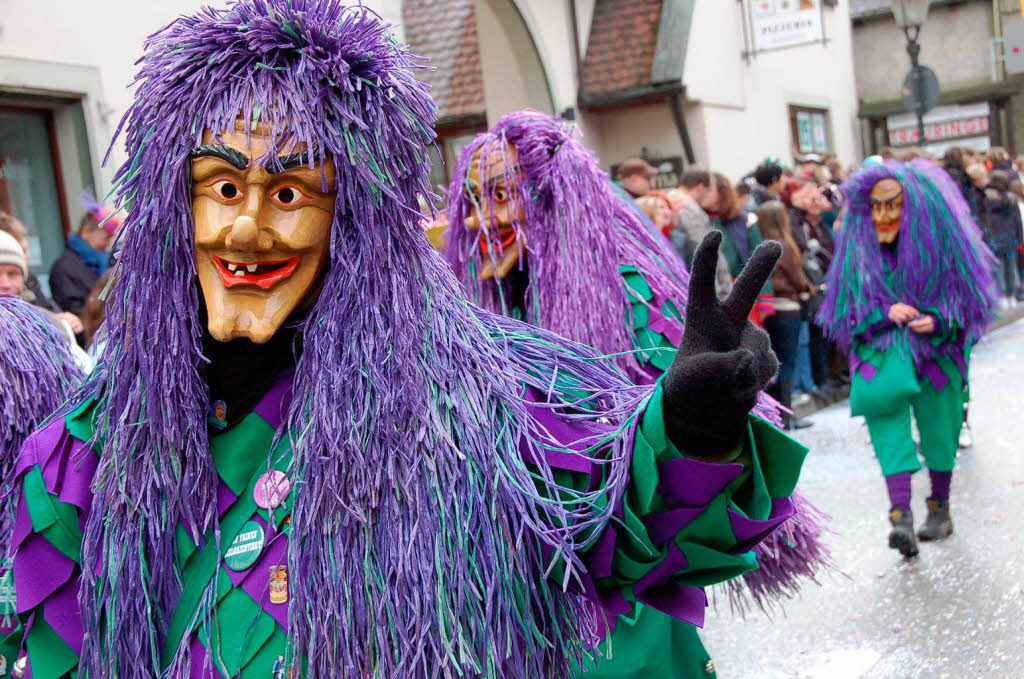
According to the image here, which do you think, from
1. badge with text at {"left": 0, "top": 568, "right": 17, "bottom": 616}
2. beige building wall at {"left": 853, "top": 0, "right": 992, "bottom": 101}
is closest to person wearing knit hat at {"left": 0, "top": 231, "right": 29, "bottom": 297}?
badge with text at {"left": 0, "top": 568, "right": 17, "bottom": 616}

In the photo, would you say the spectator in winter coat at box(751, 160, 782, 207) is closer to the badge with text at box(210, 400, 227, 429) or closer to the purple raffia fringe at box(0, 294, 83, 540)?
the purple raffia fringe at box(0, 294, 83, 540)

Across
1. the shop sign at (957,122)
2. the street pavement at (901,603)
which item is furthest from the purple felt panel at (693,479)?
the shop sign at (957,122)

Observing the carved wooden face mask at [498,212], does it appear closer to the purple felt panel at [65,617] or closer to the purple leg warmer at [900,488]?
the purple felt panel at [65,617]

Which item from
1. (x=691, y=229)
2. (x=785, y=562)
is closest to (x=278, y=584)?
(x=785, y=562)

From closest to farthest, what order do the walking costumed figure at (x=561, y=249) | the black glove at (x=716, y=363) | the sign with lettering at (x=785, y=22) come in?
the black glove at (x=716, y=363) < the walking costumed figure at (x=561, y=249) < the sign with lettering at (x=785, y=22)

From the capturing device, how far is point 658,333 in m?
3.31

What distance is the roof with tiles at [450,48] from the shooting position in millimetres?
14414

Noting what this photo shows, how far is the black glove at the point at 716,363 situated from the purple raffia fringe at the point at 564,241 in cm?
166

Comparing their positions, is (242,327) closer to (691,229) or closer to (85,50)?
(691,229)

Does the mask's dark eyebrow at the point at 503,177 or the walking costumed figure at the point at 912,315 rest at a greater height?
the mask's dark eyebrow at the point at 503,177

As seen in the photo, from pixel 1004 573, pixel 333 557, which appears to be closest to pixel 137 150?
pixel 333 557

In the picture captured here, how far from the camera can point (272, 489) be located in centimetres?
174

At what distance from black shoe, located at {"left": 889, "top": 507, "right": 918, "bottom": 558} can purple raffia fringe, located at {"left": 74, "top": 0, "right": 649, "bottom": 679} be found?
11.7 ft

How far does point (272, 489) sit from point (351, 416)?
19 cm
